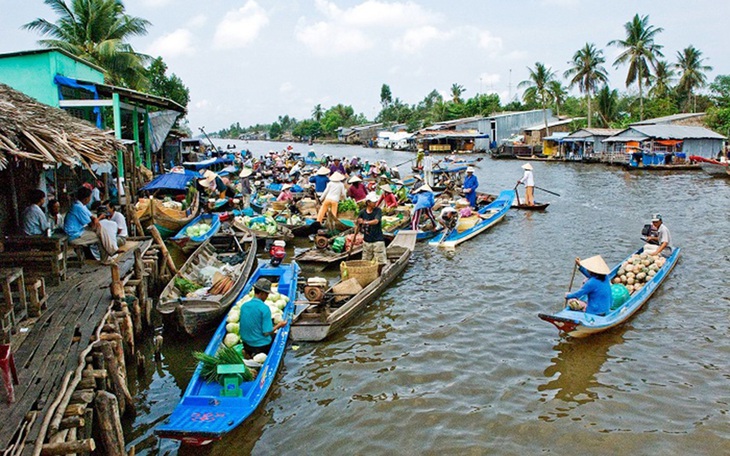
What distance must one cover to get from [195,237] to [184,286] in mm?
4648

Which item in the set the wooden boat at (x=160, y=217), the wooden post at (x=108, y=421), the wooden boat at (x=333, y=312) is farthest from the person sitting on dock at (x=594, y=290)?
the wooden boat at (x=160, y=217)

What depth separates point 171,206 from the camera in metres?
16.7

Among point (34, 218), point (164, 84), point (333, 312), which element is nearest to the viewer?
point (34, 218)

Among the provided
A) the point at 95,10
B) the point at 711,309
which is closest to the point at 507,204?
the point at 711,309

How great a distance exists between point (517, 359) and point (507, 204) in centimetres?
1197

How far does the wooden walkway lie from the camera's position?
4.91 metres

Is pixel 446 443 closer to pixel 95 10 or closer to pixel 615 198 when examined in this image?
pixel 615 198

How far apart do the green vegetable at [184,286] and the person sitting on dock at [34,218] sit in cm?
228

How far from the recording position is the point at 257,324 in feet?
25.1

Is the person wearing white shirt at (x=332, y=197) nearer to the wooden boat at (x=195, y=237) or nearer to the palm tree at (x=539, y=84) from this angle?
the wooden boat at (x=195, y=237)

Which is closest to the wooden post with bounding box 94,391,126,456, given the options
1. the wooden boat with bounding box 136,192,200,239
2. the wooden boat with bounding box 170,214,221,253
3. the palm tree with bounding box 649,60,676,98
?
the wooden boat with bounding box 170,214,221,253

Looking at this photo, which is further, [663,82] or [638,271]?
[663,82]

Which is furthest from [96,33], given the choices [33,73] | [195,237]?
[195,237]

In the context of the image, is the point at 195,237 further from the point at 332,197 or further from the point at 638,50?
the point at 638,50
